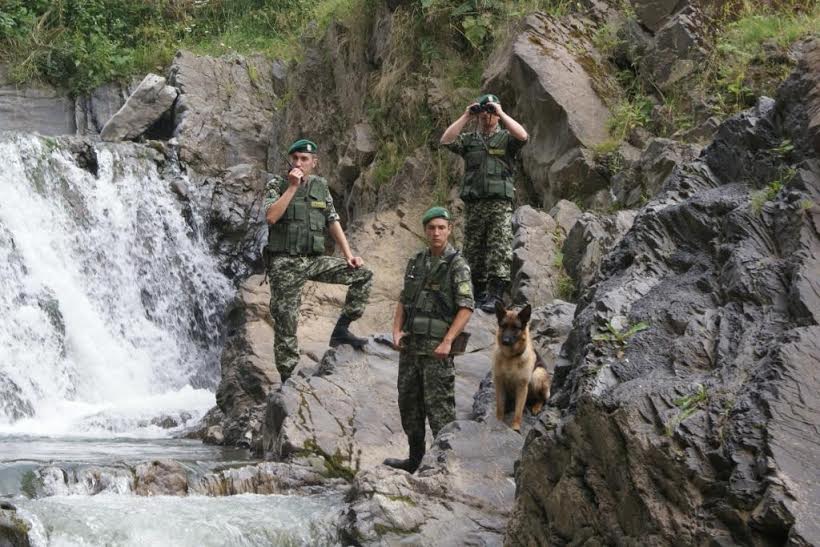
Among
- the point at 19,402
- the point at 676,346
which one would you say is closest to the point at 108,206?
the point at 19,402

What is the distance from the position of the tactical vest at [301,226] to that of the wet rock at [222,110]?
9404mm

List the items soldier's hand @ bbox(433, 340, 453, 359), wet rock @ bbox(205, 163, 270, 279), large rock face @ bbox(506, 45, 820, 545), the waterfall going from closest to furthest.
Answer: large rock face @ bbox(506, 45, 820, 545)
soldier's hand @ bbox(433, 340, 453, 359)
the waterfall
wet rock @ bbox(205, 163, 270, 279)

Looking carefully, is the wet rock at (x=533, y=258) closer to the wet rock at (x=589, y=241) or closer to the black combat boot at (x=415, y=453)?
the wet rock at (x=589, y=241)

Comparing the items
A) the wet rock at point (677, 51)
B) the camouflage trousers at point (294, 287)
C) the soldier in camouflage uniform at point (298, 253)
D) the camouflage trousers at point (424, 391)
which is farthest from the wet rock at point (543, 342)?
the wet rock at point (677, 51)

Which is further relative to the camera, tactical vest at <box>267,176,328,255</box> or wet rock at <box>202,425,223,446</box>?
wet rock at <box>202,425,223,446</box>

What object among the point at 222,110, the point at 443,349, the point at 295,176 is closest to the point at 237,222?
the point at 222,110

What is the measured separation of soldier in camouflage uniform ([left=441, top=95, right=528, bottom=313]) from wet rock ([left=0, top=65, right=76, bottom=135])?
44.8ft

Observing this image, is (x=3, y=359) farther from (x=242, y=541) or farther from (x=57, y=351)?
(x=242, y=541)

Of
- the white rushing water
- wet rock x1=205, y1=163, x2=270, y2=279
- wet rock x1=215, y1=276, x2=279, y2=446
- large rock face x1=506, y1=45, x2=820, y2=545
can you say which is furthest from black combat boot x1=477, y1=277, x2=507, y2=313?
wet rock x1=205, y1=163, x2=270, y2=279

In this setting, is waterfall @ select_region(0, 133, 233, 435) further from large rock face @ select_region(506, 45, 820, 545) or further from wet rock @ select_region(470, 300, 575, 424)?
large rock face @ select_region(506, 45, 820, 545)

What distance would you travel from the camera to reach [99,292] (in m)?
15.4

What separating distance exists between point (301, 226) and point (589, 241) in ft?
10.3

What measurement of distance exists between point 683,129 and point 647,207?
218 inches

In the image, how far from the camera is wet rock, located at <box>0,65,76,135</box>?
21.5 m
